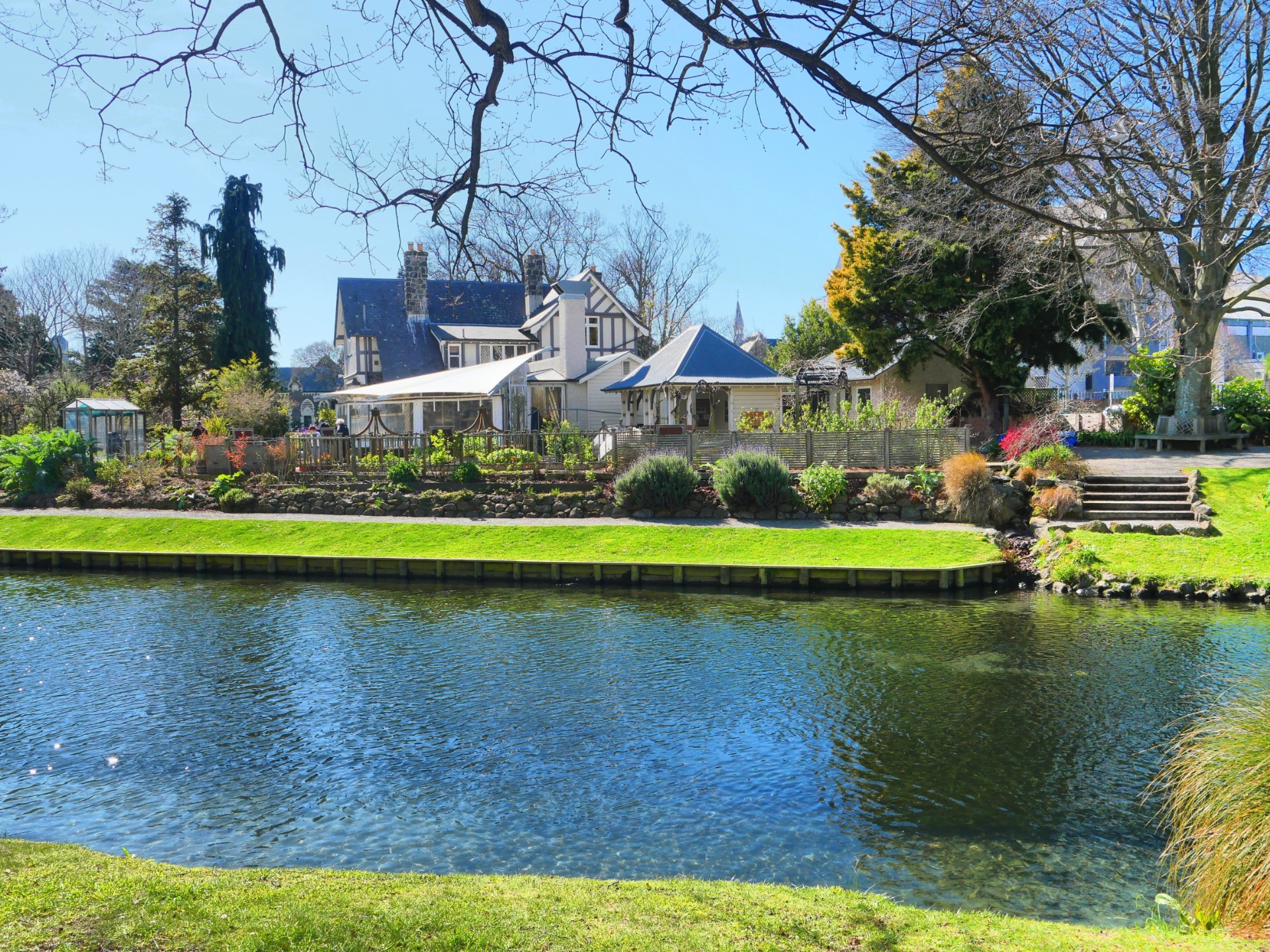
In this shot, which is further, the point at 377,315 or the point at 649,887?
the point at 377,315

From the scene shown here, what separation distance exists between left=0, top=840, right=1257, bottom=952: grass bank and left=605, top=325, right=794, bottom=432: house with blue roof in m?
22.9

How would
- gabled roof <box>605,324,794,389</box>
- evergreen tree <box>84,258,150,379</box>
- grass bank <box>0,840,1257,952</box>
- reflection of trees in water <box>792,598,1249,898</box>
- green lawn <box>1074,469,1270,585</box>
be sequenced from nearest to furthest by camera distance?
grass bank <box>0,840,1257,952</box> < reflection of trees in water <box>792,598,1249,898</box> < green lawn <box>1074,469,1270,585</box> < gabled roof <box>605,324,794,389</box> < evergreen tree <box>84,258,150,379</box>

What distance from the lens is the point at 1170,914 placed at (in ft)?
19.3

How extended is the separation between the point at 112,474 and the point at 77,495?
3.60 feet

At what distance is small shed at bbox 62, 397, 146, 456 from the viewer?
37375 mm

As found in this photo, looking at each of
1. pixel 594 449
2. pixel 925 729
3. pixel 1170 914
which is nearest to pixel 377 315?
pixel 594 449

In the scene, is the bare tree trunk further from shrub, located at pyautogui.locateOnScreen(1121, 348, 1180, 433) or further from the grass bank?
the grass bank

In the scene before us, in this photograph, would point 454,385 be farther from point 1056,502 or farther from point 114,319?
point 114,319

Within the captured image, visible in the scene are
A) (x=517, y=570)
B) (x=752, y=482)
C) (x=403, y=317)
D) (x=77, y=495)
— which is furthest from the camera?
(x=403, y=317)

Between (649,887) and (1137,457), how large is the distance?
24412mm

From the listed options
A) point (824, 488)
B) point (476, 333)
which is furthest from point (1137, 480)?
point (476, 333)

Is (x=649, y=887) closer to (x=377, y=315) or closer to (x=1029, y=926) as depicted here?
(x=1029, y=926)

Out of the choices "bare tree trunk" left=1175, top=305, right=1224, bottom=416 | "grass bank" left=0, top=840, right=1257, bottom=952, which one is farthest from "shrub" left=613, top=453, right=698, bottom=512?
"grass bank" left=0, top=840, right=1257, bottom=952

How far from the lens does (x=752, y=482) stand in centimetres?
2180
